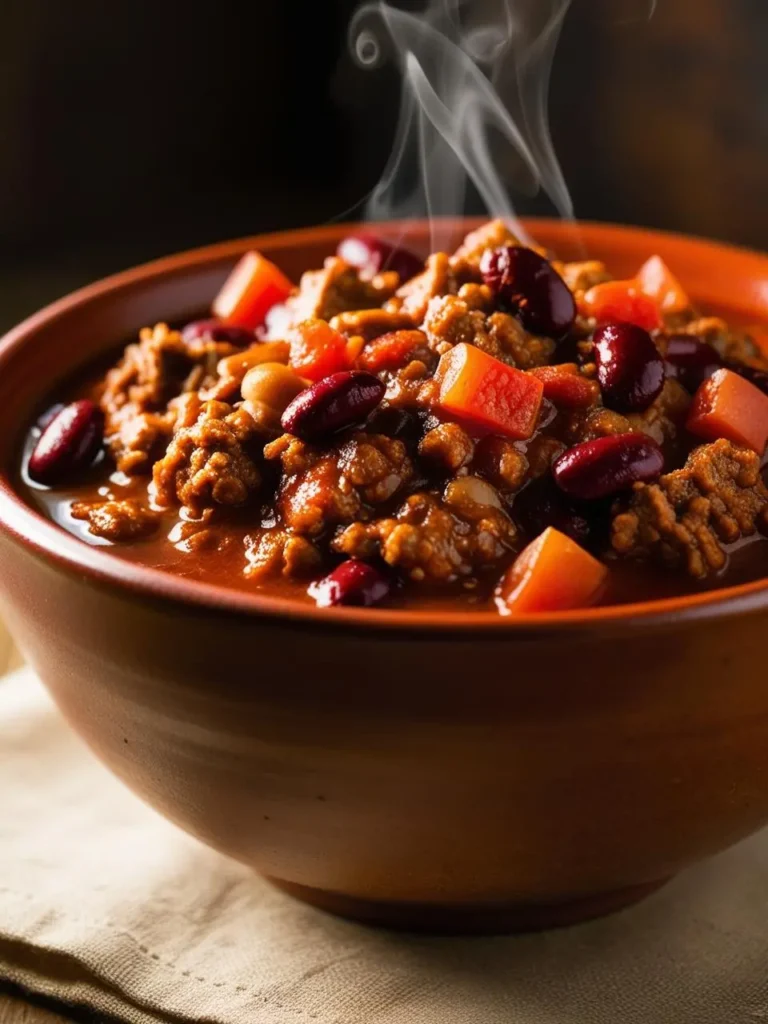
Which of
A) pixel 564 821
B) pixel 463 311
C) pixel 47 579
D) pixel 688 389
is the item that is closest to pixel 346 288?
pixel 463 311

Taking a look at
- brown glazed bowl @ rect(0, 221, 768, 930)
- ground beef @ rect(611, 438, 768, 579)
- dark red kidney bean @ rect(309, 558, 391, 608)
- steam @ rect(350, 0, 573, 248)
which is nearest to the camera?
brown glazed bowl @ rect(0, 221, 768, 930)

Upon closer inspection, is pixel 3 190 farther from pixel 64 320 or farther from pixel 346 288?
pixel 346 288

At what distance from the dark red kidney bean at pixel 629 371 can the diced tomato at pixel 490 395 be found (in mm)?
119

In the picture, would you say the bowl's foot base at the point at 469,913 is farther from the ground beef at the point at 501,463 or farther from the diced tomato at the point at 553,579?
the ground beef at the point at 501,463

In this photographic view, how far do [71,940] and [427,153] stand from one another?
1.93 meters

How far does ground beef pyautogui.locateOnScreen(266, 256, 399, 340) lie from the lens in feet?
8.96

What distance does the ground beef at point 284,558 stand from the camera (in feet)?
7.23

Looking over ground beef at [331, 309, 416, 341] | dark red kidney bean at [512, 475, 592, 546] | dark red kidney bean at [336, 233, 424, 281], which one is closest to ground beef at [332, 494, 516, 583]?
dark red kidney bean at [512, 475, 592, 546]

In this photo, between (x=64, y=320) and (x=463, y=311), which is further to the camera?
(x=64, y=320)

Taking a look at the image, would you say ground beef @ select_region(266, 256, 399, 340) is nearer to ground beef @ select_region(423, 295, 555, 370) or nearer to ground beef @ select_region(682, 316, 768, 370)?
ground beef @ select_region(423, 295, 555, 370)

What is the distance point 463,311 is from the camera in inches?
97.6

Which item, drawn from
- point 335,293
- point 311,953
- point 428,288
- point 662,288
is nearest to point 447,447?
point 428,288

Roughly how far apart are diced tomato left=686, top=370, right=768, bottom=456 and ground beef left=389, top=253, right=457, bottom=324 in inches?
19.5

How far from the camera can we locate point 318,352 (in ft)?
8.14
